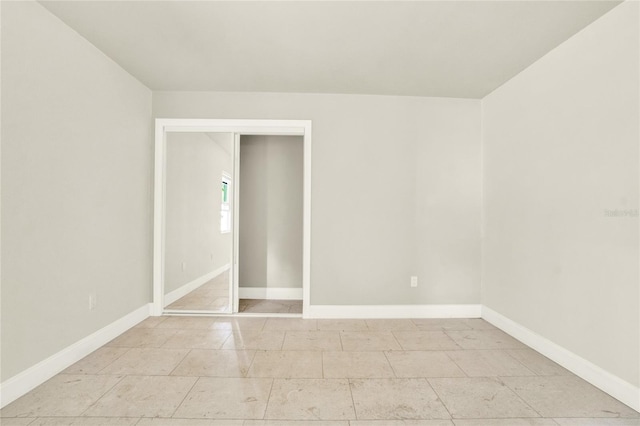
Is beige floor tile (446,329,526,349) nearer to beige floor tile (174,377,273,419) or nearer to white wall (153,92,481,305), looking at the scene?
white wall (153,92,481,305)

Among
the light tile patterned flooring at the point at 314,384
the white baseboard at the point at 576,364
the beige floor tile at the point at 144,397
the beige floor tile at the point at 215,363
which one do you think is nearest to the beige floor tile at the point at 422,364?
the light tile patterned flooring at the point at 314,384

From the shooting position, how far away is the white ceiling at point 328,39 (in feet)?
6.97

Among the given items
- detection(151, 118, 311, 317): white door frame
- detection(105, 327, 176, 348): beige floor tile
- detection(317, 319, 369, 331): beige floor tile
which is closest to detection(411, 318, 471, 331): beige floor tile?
detection(317, 319, 369, 331): beige floor tile

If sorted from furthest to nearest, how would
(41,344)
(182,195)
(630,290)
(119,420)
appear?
(182,195)
(41,344)
(630,290)
(119,420)

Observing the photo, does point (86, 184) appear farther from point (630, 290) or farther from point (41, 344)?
point (630, 290)

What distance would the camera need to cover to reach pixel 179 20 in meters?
2.26

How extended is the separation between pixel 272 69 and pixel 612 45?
104 inches

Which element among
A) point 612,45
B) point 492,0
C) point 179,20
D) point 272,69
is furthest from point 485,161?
point 179,20

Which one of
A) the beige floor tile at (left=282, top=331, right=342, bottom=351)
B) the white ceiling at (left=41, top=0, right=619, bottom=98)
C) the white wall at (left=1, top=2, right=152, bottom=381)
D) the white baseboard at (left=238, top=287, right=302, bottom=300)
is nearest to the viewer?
Answer: the white wall at (left=1, top=2, right=152, bottom=381)

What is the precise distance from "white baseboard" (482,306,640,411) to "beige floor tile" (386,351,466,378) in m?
0.86

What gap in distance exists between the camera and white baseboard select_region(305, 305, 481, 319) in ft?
11.7

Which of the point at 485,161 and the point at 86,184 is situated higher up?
the point at 485,161

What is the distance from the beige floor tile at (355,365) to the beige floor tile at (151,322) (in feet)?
6.37

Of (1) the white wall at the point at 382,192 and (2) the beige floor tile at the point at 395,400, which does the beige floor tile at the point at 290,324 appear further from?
(2) the beige floor tile at the point at 395,400
